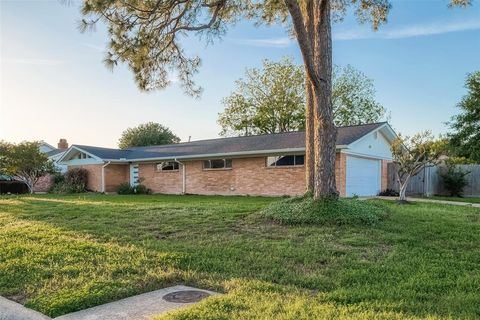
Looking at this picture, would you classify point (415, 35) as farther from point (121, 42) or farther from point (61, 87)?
point (61, 87)

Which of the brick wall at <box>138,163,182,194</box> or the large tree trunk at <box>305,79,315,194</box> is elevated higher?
the large tree trunk at <box>305,79,315,194</box>

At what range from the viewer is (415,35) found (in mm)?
16453

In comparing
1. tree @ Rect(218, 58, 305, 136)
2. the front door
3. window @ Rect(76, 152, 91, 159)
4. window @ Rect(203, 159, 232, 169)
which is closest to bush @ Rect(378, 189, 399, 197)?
window @ Rect(203, 159, 232, 169)

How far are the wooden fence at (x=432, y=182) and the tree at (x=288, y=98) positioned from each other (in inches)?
660

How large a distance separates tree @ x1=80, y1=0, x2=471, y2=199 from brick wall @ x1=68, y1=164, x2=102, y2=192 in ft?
53.6

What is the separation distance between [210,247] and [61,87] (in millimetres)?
10206

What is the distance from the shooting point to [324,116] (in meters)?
9.59

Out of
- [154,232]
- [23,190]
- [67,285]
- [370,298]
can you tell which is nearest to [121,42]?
[154,232]

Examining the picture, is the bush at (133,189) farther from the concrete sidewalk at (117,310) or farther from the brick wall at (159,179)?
the concrete sidewalk at (117,310)

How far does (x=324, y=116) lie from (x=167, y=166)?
1600cm

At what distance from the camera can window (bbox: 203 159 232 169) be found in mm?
21094

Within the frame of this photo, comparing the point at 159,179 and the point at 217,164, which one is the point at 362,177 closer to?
the point at 217,164

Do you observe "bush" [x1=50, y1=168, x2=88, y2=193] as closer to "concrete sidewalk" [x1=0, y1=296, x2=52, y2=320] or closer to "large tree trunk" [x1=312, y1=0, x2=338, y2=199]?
"large tree trunk" [x1=312, y1=0, x2=338, y2=199]

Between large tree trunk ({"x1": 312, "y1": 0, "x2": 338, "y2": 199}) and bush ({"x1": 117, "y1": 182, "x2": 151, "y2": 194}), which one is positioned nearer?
large tree trunk ({"x1": 312, "y1": 0, "x2": 338, "y2": 199})
